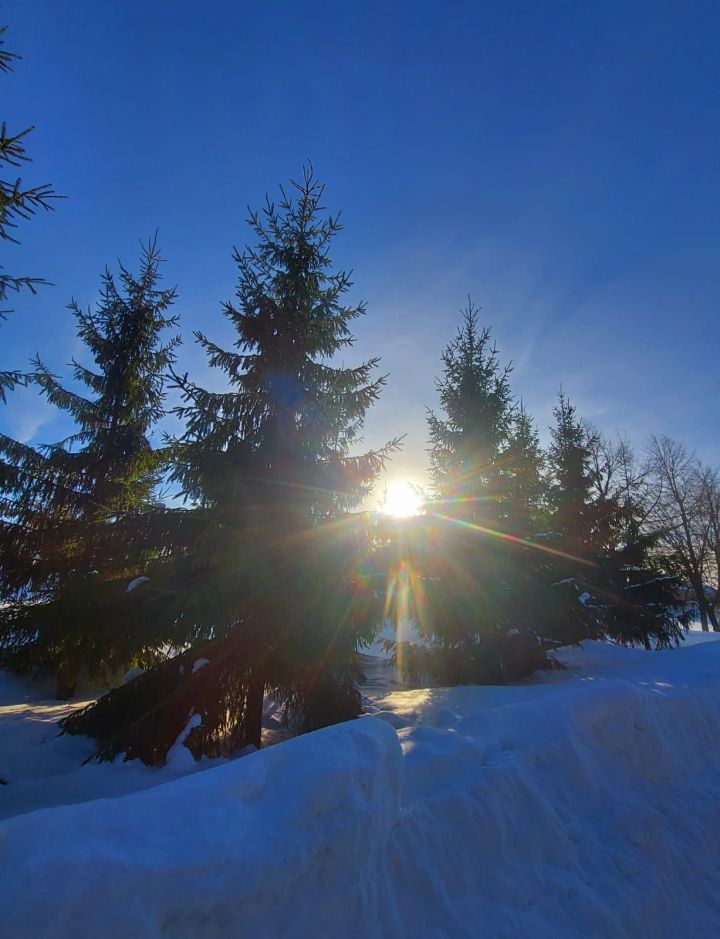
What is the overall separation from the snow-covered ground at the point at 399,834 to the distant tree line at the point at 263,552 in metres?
1.45

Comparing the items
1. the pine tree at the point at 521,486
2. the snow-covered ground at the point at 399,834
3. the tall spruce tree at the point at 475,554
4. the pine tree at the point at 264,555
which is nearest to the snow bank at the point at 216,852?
the snow-covered ground at the point at 399,834

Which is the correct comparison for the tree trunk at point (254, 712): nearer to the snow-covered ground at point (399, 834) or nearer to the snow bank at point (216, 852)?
the snow-covered ground at point (399, 834)

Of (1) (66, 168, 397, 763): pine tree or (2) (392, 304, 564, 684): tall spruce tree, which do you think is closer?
(1) (66, 168, 397, 763): pine tree

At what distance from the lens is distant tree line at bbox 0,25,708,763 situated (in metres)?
6.48

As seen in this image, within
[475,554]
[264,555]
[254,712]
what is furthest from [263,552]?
[475,554]

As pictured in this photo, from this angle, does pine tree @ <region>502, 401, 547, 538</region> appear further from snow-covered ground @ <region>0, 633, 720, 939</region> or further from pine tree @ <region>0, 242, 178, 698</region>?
pine tree @ <region>0, 242, 178, 698</region>

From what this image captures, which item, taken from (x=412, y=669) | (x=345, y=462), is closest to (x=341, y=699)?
(x=345, y=462)

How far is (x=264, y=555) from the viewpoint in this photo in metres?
6.59

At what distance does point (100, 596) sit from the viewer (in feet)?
21.2

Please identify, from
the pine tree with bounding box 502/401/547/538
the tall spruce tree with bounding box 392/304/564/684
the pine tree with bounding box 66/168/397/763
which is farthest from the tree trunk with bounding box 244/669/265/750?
the pine tree with bounding box 502/401/547/538

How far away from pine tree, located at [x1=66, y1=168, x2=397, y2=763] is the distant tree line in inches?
1.3

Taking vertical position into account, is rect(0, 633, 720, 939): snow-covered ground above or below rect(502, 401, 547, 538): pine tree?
below

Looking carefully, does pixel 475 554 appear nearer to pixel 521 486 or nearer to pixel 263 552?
pixel 521 486

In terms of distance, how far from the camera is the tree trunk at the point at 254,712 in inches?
263
